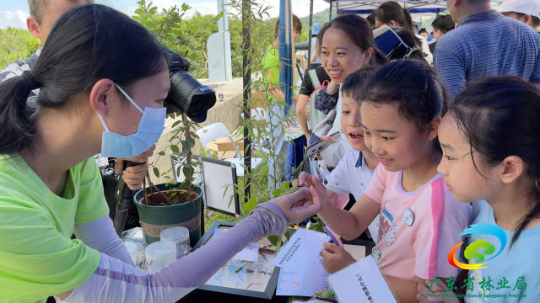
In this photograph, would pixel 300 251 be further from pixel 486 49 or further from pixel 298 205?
pixel 486 49

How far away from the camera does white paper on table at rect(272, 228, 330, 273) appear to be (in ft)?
3.92

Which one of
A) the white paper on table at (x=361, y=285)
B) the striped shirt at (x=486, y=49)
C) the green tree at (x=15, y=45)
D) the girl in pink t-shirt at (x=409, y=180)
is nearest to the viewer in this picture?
the white paper on table at (x=361, y=285)

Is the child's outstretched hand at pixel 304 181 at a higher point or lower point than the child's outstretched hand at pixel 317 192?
higher

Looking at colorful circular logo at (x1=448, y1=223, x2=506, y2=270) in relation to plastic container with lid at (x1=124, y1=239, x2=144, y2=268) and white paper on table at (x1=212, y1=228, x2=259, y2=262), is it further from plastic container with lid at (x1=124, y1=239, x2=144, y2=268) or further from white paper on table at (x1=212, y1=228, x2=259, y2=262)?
plastic container with lid at (x1=124, y1=239, x2=144, y2=268)

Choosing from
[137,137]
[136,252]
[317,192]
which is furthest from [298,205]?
[136,252]

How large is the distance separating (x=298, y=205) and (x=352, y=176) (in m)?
0.43

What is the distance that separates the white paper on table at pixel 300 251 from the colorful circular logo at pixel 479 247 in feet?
1.43

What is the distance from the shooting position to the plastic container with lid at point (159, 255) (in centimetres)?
136

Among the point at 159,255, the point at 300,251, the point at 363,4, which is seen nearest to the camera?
the point at 300,251

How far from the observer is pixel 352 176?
1.65m

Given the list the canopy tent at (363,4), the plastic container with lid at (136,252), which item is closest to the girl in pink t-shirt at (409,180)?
the plastic container with lid at (136,252)

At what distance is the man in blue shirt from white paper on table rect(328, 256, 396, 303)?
1561 millimetres

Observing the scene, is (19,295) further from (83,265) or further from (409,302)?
(409,302)

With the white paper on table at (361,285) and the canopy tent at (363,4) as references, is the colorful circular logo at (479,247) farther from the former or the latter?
the canopy tent at (363,4)
